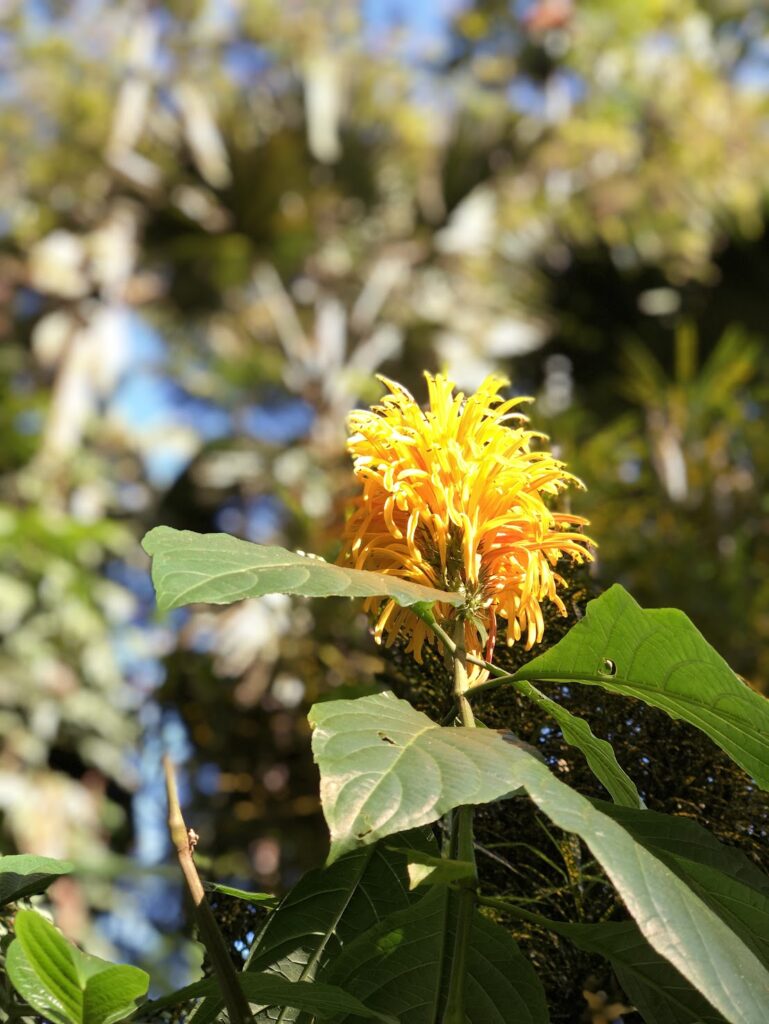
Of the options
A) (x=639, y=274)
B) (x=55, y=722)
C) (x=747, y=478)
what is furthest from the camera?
(x=639, y=274)

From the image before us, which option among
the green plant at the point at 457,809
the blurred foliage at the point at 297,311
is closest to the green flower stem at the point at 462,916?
the green plant at the point at 457,809

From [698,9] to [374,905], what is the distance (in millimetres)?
8786

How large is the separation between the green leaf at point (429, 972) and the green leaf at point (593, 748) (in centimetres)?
8

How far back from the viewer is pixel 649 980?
40 centimetres

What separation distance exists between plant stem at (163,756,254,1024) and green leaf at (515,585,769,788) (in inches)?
6.6

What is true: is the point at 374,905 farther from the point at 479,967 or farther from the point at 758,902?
the point at 758,902

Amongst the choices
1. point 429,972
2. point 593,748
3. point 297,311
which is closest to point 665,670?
point 593,748

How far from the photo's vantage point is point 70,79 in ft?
24.4

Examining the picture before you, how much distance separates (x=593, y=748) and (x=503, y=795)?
11 cm

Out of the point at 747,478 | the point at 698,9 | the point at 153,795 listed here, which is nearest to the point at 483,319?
the point at 698,9

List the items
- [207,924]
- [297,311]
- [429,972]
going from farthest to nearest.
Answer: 1. [297,311]
2. [429,972]
3. [207,924]

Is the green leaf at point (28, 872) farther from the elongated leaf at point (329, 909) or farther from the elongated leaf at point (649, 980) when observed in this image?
the elongated leaf at point (649, 980)

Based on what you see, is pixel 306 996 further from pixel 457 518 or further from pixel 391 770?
pixel 457 518

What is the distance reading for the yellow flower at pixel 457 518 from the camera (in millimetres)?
498
